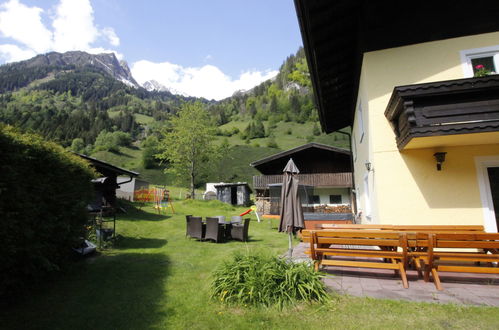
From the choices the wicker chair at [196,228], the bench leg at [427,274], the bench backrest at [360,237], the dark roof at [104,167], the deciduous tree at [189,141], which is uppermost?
the deciduous tree at [189,141]

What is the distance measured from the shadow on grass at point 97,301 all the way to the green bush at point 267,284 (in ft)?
3.07

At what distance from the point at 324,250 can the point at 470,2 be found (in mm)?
6120

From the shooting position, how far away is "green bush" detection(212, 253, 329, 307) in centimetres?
384

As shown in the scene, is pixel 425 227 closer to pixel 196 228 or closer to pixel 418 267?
pixel 418 267

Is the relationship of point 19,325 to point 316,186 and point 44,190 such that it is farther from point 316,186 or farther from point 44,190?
point 316,186

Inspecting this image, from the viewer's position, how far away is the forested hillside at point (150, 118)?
5500 centimetres

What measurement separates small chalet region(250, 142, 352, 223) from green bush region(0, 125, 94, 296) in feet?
55.6

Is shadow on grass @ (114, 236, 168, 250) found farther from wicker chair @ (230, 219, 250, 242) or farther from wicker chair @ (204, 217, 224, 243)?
wicker chair @ (230, 219, 250, 242)

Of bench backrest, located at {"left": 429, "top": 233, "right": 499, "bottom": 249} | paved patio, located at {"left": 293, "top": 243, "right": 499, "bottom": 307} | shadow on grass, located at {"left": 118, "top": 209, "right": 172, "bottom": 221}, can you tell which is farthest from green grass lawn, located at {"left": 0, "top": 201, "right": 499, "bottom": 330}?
shadow on grass, located at {"left": 118, "top": 209, "right": 172, "bottom": 221}

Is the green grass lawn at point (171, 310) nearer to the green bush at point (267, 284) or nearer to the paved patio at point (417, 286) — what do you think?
the green bush at point (267, 284)

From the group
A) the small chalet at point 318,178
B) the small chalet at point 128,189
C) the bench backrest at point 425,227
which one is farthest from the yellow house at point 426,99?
the small chalet at point 128,189

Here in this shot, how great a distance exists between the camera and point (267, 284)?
3969mm

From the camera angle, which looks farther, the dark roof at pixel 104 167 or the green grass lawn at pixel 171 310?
the dark roof at pixel 104 167

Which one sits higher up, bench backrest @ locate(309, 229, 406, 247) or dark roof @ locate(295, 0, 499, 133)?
dark roof @ locate(295, 0, 499, 133)
